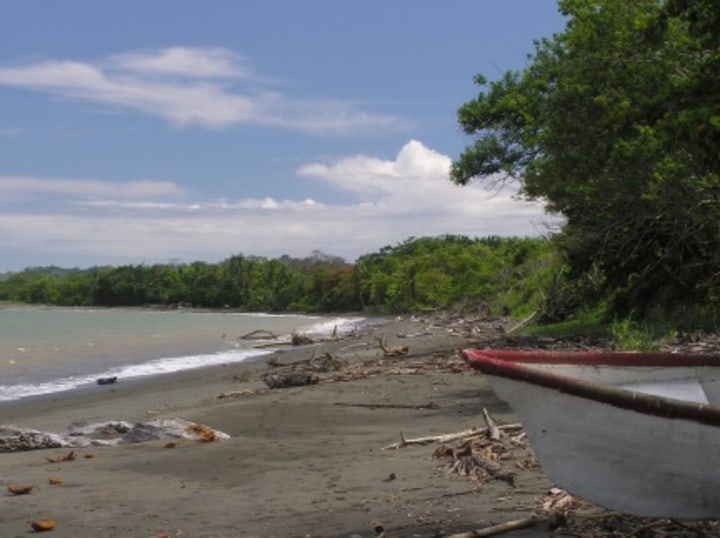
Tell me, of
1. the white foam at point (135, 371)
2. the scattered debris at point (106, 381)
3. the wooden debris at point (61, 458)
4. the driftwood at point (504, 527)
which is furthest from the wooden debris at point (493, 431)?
the scattered debris at point (106, 381)

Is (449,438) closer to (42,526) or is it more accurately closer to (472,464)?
(472,464)

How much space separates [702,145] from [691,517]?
260 centimetres

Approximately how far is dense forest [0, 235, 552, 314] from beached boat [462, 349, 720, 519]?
3130 cm

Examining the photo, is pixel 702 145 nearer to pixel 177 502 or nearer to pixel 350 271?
pixel 177 502

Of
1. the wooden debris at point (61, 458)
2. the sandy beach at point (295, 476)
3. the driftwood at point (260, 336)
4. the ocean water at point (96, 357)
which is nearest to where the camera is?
the sandy beach at point (295, 476)

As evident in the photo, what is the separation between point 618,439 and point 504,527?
998 mm

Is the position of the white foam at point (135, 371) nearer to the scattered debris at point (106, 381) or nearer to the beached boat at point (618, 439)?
the scattered debris at point (106, 381)

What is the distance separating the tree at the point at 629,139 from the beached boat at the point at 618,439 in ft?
7.28

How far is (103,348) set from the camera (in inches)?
1617

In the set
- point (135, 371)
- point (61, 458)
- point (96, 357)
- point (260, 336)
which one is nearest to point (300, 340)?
point (96, 357)

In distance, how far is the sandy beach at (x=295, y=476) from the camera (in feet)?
21.6

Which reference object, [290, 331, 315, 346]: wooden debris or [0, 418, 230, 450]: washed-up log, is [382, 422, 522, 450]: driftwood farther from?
[290, 331, 315, 346]: wooden debris

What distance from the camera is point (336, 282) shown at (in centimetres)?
10394

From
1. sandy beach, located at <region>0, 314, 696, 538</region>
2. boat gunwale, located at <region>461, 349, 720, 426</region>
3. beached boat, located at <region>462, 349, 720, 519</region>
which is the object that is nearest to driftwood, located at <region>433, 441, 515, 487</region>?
sandy beach, located at <region>0, 314, 696, 538</region>
